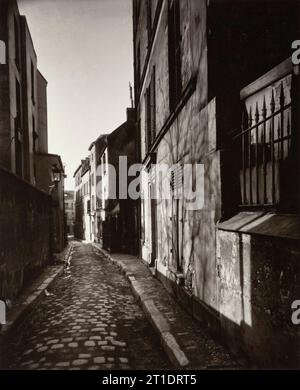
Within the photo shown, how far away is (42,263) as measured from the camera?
13.7 metres

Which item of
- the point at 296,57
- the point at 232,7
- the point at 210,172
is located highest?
the point at 232,7

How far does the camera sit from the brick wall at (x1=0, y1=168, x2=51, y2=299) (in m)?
7.00

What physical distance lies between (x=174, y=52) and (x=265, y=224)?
21.4ft

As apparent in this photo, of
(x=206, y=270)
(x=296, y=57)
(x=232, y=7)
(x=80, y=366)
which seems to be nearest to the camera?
(x=296, y=57)

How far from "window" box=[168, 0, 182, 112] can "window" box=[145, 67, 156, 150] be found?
3.29 meters

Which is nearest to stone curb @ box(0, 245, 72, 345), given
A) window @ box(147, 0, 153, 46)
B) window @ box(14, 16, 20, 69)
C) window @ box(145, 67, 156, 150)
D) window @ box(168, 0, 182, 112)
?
window @ box(168, 0, 182, 112)

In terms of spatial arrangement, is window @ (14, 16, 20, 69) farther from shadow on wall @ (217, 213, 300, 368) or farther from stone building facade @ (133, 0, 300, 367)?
shadow on wall @ (217, 213, 300, 368)

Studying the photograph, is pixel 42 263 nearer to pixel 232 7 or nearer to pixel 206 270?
pixel 206 270

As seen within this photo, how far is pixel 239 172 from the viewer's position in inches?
199

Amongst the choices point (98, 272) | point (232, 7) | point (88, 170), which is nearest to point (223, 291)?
point (232, 7)

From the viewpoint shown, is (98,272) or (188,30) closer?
(188,30)

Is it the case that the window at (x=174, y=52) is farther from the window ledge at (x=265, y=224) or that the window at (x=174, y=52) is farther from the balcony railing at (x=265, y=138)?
the window ledge at (x=265, y=224)

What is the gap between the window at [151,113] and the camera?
12511 mm

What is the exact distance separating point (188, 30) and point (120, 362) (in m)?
6.05
